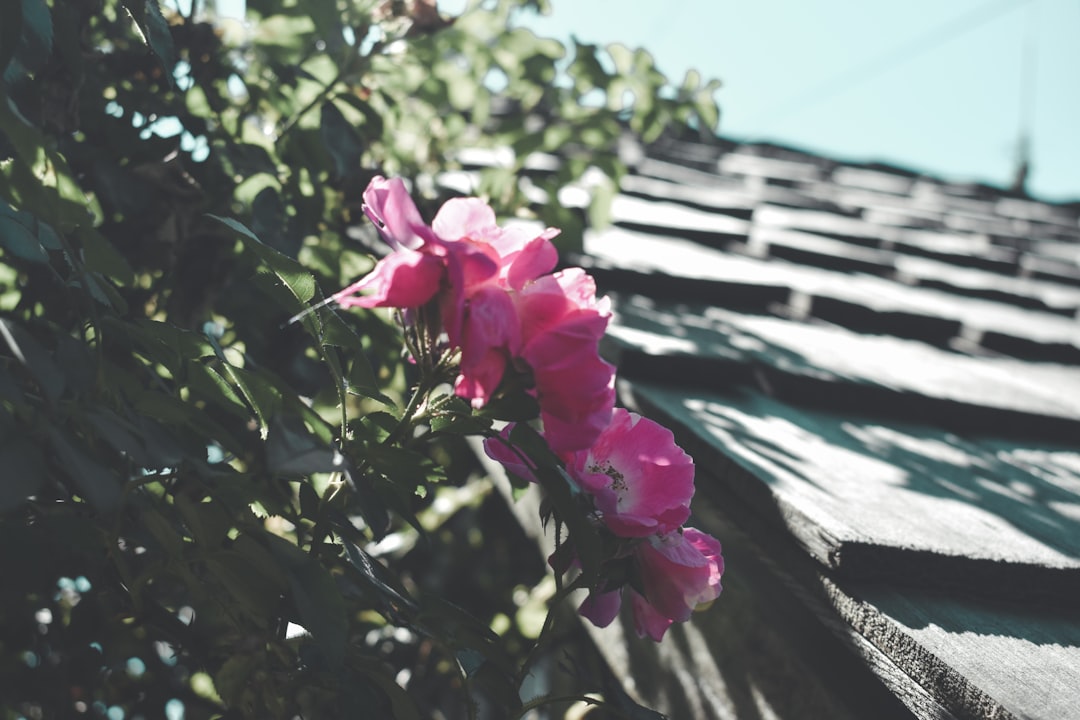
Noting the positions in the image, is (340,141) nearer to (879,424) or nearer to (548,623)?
(548,623)

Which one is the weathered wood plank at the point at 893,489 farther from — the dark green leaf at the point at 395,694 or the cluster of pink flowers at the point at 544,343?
the dark green leaf at the point at 395,694

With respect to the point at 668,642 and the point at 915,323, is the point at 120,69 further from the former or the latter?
the point at 915,323

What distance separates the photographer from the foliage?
2.04 feet

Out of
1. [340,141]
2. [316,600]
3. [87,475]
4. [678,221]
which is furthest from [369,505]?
[678,221]

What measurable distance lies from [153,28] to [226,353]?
39cm

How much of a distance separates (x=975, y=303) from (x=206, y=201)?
1.99 m

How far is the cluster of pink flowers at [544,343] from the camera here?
602mm

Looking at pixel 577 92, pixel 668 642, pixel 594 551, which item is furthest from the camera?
pixel 577 92

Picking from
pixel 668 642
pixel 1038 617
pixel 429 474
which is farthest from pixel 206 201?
pixel 1038 617

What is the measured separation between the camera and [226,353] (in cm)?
106

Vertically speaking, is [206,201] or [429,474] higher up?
[206,201]

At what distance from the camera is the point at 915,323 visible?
1974mm

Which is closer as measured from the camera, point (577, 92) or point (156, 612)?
point (156, 612)

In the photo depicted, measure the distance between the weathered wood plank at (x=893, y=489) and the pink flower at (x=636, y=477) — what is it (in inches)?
7.6
